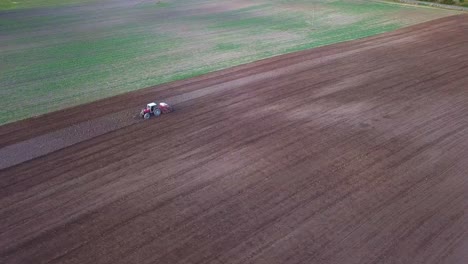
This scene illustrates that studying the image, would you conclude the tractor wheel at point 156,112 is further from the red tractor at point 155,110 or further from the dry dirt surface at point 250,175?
the dry dirt surface at point 250,175

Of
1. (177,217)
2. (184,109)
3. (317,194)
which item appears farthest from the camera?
(184,109)

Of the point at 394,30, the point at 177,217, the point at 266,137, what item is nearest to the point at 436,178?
the point at 266,137

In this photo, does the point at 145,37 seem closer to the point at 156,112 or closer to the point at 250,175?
the point at 156,112

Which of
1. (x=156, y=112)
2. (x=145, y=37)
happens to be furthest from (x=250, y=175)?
(x=145, y=37)

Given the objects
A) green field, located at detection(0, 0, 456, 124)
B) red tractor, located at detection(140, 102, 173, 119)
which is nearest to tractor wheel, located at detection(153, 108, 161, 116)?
red tractor, located at detection(140, 102, 173, 119)

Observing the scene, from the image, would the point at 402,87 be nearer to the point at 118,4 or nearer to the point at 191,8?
the point at 191,8

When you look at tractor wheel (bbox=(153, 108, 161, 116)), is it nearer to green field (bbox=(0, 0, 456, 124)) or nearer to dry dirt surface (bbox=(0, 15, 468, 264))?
dry dirt surface (bbox=(0, 15, 468, 264))
